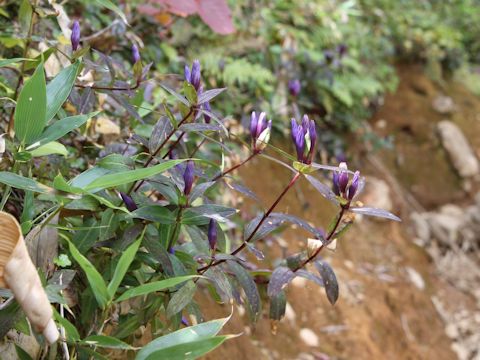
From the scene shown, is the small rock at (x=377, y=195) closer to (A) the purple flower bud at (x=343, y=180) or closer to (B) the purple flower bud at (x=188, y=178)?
(A) the purple flower bud at (x=343, y=180)

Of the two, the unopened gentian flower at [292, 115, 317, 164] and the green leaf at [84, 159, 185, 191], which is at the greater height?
the green leaf at [84, 159, 185, 191]

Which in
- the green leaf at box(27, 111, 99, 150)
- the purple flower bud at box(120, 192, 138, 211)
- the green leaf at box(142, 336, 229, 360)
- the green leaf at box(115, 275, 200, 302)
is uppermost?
the green leaf at box(27, 111, 99, 150)

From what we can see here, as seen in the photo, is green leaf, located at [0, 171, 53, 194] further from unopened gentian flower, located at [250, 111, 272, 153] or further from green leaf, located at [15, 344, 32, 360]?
unopened gentian flower, located at [250, 111, 272, 153]

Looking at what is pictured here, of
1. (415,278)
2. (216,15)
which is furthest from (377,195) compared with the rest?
(216,15)

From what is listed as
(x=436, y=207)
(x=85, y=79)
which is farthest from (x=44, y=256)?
(x=436, y=207)

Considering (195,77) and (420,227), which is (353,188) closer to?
(195,77)

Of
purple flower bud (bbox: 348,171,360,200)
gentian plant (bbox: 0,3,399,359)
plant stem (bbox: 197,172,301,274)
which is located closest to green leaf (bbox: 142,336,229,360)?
gentian plant (bbox: 0,3,399,359)

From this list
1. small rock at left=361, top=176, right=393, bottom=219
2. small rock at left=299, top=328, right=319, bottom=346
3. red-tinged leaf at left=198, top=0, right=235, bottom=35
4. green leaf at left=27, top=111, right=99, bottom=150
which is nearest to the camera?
green leaf at left=27, top=111, right=99, bottom=150
